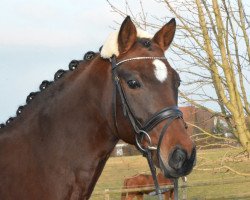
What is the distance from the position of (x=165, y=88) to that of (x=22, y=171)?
0.93m

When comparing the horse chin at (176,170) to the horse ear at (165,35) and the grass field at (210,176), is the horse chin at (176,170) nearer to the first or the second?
the horse ear at (165,35)

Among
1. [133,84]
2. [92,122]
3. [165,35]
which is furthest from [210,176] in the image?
[133,84]

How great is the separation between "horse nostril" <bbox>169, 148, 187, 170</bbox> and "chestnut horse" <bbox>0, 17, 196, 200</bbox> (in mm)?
17

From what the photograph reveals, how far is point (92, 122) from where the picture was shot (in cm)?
276

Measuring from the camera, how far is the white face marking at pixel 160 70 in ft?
8.44

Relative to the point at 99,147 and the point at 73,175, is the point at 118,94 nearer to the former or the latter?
the point at 99,147

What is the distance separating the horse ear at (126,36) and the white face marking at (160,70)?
0.67 ft

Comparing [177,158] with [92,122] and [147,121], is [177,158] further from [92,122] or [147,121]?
[92,122]

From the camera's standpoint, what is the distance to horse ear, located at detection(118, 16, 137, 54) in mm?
2683

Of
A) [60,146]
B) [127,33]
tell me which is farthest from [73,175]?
[127,33]

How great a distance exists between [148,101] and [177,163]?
14.7 inches

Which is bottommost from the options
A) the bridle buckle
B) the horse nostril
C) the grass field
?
the grass field

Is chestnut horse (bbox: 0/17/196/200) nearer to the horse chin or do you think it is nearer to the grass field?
the horse chin

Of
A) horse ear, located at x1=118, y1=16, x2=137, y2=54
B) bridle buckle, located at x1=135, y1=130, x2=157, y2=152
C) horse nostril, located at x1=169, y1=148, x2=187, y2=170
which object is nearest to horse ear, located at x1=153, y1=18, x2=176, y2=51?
horse ear, located at x1=118, y1=16, x2=137, y2=54
